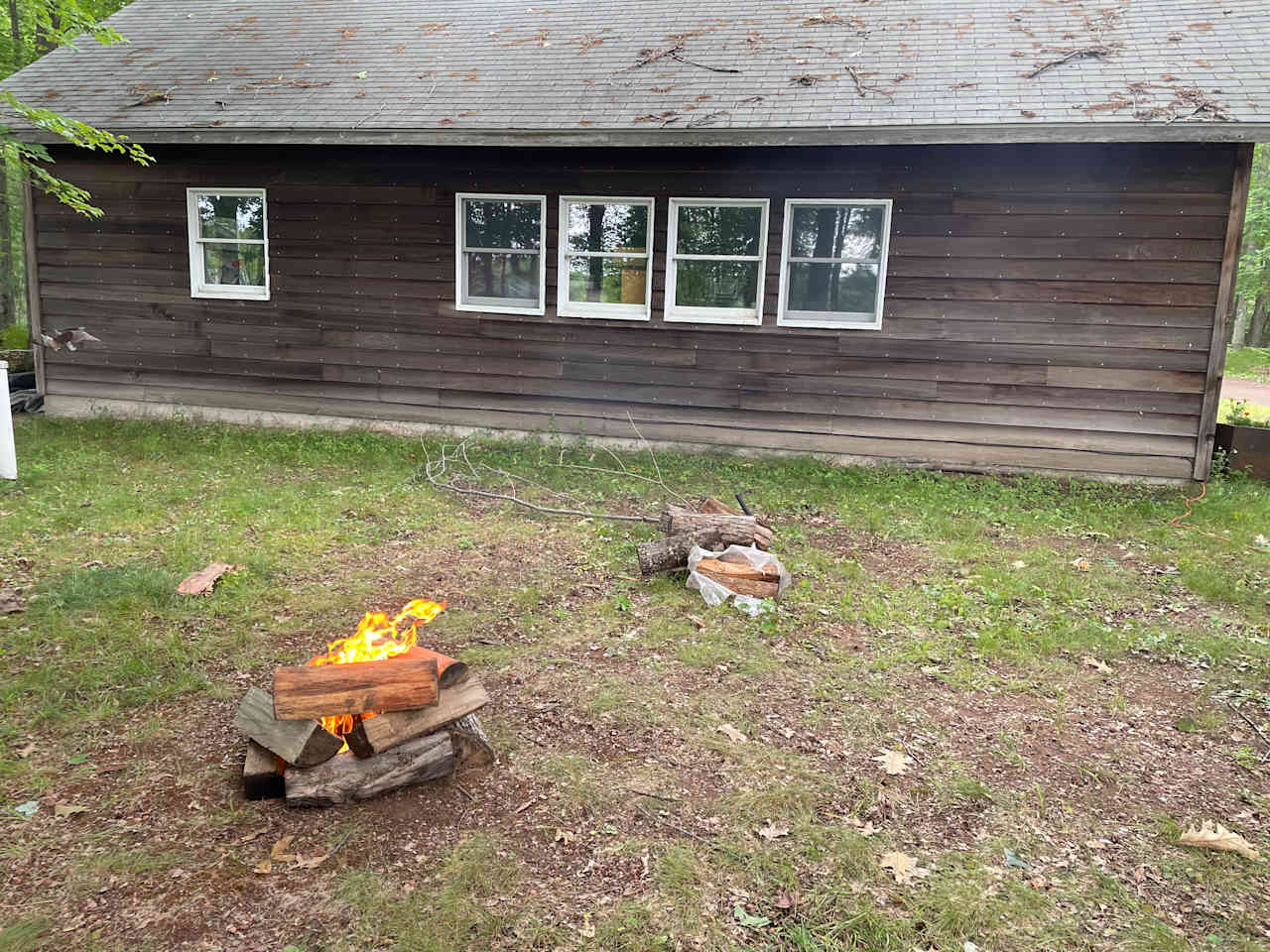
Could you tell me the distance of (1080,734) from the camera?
386cm

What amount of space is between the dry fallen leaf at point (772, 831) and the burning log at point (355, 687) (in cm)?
135

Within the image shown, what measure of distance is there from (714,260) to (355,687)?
7119 mm

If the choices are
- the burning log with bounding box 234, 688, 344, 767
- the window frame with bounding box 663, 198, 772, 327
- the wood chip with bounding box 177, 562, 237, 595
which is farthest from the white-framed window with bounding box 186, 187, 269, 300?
the burning log with bounding box 234, 688, 344, 767

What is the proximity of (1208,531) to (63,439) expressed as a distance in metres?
11.7

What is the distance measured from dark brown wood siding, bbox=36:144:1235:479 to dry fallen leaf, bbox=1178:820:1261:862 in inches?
237

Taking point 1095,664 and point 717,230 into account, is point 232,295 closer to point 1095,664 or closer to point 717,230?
point 717,230

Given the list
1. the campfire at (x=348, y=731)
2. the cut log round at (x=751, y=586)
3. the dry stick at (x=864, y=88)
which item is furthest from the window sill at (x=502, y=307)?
the campfire at (x=348, y=731)

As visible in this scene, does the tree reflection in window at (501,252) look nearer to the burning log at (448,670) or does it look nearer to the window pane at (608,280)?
the window pane at (608,280)

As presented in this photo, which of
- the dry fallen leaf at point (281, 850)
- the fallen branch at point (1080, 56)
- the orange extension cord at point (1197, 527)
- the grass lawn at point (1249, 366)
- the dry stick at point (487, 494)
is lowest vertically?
the dry fallen leaf at point (281, 850)

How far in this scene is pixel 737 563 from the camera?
5.45 m

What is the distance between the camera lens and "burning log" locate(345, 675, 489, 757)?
124 inches

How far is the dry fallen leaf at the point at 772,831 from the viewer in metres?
3.05

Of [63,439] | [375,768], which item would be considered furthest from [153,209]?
[375,768]

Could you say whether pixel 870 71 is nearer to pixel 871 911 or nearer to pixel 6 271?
pixel 871 911
